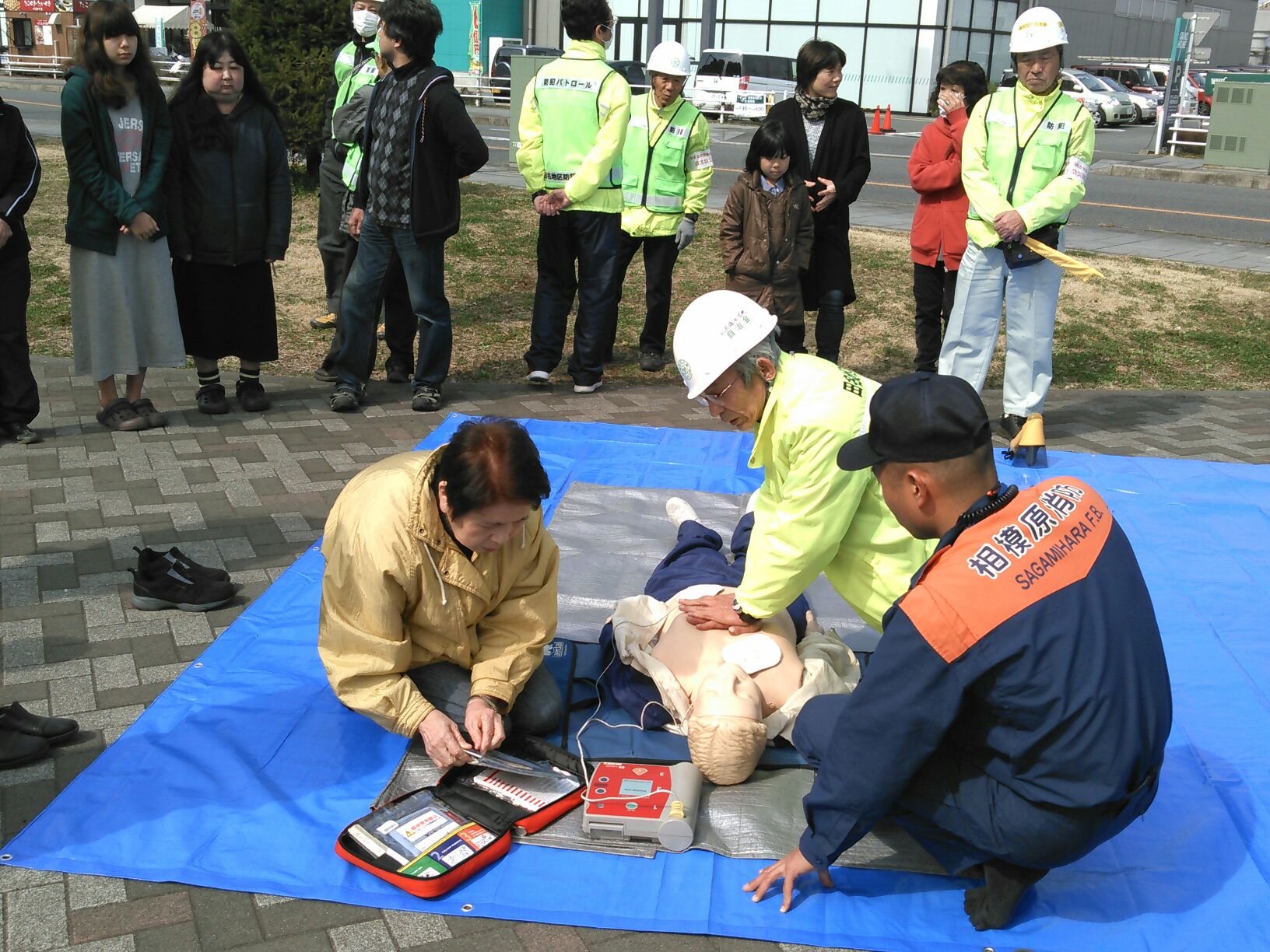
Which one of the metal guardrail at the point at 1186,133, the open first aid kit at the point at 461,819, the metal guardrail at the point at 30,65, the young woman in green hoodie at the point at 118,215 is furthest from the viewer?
the metal guardrail at the point at 30,65

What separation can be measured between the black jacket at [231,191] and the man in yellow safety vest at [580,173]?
1297 mm

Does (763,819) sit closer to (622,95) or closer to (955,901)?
(955,901)

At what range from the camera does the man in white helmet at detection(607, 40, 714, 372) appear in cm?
634

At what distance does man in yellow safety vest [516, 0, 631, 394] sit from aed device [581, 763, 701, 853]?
375 cm

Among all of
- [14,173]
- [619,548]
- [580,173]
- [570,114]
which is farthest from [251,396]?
[619,548]

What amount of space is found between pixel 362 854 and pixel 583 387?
4.04m

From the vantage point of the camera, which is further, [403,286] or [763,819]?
[403,286]

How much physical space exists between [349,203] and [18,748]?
12.3 ft

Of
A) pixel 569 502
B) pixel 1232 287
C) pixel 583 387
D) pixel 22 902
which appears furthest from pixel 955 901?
pixel 1232 287

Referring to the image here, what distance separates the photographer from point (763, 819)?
282 cm

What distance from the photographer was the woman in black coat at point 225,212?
5.31m

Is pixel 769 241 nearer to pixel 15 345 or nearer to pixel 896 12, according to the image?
pixel 15 345

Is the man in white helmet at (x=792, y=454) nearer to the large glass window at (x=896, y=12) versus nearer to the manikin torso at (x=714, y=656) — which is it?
the manikin torso at (x=714, y=656)

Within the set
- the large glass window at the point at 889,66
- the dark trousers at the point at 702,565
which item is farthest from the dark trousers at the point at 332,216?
the large glass window at the point at 889,66
